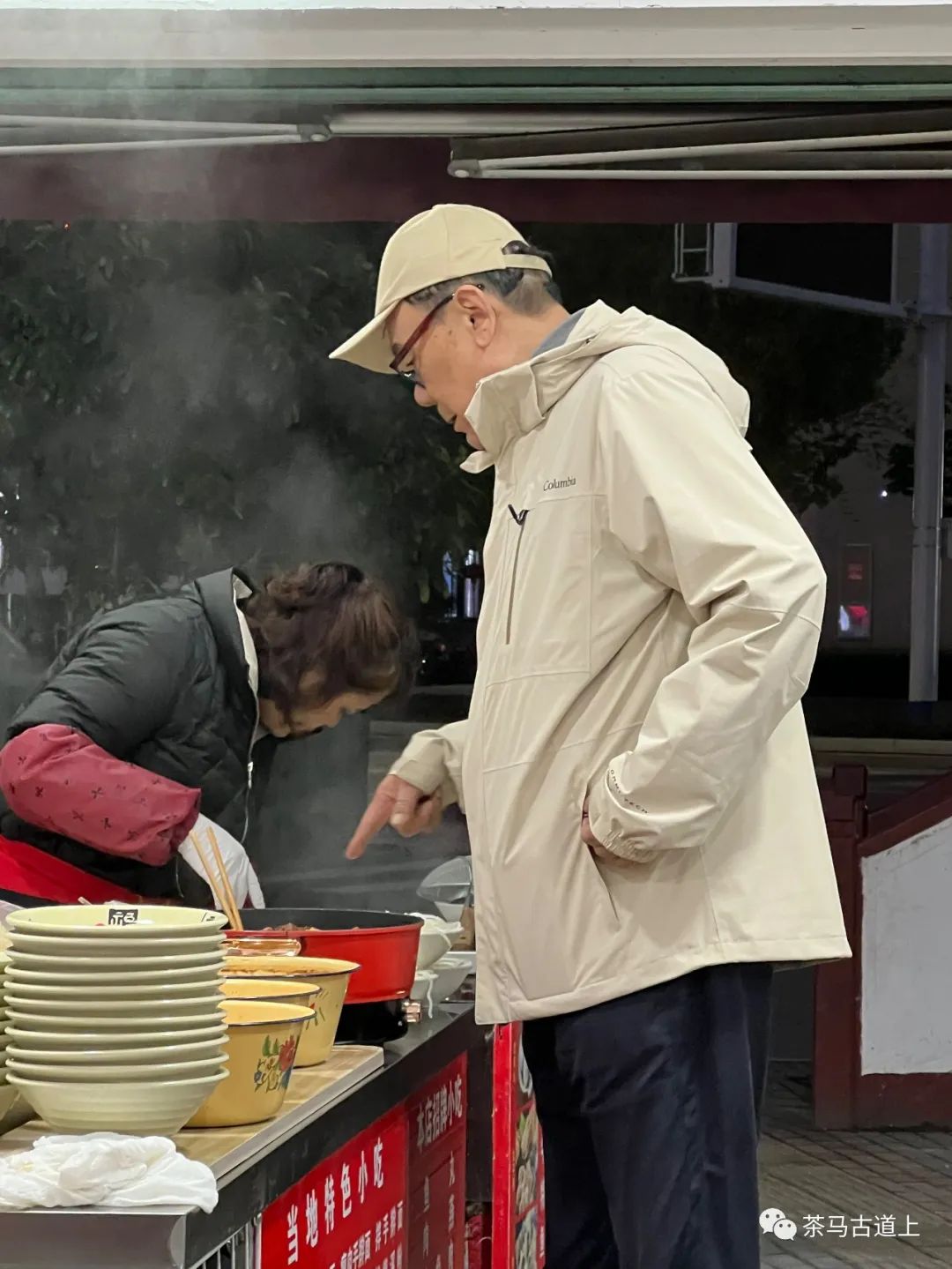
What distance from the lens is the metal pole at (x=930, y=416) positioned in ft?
44.9

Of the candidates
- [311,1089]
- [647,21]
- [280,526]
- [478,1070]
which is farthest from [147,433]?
[311,1089]

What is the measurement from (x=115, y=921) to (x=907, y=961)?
173 inches

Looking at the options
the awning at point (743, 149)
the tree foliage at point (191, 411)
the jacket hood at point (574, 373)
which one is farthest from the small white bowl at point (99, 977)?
the tree foliage at point (191, 411)

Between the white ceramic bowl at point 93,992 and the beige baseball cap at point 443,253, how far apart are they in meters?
1.13

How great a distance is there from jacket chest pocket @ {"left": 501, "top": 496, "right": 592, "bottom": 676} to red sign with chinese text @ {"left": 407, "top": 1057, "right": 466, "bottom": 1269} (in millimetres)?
804

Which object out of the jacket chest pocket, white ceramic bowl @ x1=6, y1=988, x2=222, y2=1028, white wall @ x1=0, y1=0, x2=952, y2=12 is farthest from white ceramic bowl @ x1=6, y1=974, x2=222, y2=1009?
white wall @ x1=0, y1=0, x2=952, y2=12

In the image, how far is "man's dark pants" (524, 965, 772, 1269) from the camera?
2020 millimetres

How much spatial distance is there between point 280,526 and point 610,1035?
4.35 meters

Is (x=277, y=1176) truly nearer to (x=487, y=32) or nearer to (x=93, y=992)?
(x=93, y=992)

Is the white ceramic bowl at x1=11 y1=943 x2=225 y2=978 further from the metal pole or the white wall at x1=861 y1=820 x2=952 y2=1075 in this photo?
the metal pole

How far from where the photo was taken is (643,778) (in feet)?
6.47

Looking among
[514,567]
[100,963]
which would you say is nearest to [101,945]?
[100,963]

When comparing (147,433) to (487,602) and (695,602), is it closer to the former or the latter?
(487,602)

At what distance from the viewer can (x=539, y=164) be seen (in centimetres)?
395
